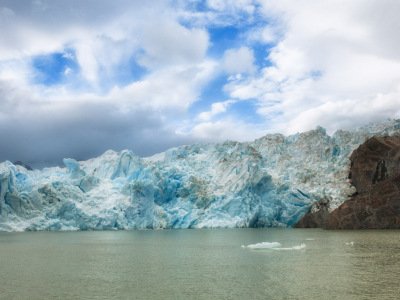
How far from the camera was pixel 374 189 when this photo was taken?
164 ft

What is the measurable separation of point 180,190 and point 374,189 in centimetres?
2678

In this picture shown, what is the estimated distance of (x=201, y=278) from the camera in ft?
61.9

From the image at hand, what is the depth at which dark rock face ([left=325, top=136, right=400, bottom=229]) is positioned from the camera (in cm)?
4916

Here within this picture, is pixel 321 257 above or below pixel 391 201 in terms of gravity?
below

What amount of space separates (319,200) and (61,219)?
32906mm

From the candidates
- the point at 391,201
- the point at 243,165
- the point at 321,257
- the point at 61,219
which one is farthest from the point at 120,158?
the point at 321,257

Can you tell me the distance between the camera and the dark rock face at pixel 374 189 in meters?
49.2

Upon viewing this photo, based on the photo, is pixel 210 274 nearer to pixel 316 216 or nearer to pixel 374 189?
pixel 374 189

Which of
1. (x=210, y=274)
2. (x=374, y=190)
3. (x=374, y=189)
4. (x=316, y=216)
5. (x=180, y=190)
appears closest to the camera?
(x=210, y=274)

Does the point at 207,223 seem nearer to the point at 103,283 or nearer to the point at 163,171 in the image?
the point at 163,171

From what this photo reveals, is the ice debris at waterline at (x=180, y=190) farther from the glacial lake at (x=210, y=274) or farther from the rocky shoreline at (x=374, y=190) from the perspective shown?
the glacial lake at (x=210, y=274)

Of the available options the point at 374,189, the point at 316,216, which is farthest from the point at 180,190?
the point at 374,189

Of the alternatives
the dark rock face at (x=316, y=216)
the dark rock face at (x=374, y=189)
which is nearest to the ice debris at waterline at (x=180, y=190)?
the dark rock face at (x=316, y=216)

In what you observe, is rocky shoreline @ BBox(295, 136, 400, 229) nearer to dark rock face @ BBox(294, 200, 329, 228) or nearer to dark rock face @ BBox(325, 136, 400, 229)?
dark rock face @ BBox(325, 136, 400, 229)
